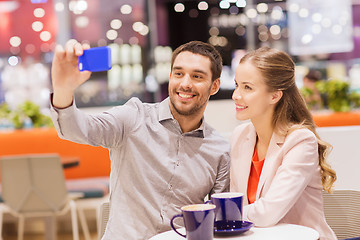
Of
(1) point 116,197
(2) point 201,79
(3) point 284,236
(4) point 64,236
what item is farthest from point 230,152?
(4) point 64,236

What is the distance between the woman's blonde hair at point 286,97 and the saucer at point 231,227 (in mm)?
494

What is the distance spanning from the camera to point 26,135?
5.67m

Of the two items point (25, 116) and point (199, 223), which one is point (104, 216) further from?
point (25, 116)

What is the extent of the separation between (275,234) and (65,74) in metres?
0.82

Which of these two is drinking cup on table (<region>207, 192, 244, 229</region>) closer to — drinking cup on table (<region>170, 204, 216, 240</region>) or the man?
drinking cup on table (<region>170, 204, 216, 240</region>)

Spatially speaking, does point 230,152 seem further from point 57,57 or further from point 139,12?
point 139,12

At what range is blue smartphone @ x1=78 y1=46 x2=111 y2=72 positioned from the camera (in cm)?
150

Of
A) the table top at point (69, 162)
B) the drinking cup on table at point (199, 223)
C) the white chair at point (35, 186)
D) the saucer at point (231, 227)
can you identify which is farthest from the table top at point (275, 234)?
the table top at point (69, 162)

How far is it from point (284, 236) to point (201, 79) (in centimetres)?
81

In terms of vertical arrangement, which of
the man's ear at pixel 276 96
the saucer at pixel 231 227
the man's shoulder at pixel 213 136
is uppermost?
the man's ear at pixel 276 96

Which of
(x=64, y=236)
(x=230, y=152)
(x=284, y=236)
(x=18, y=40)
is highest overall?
(x=18, y=40)

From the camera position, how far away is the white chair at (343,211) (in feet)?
7.30

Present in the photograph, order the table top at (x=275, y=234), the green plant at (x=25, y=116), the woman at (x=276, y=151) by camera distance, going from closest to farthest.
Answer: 1. the table top at (x=275, y=234)
2. the woman at (x=276, y=151)
3. the green plant at (x=25, y=116)

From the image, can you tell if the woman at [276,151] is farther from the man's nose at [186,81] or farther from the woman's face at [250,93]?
the man's nose at [186,81]
